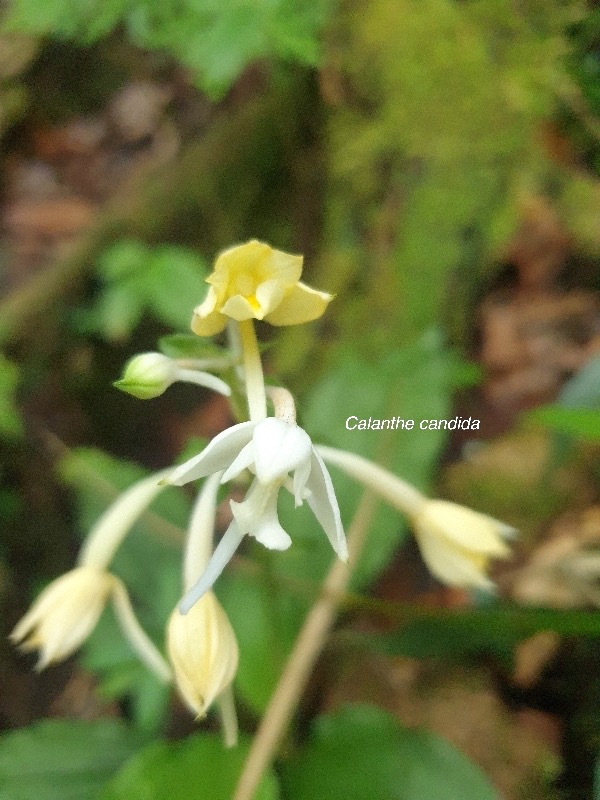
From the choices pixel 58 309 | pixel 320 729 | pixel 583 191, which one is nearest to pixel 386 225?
pixel 583 191

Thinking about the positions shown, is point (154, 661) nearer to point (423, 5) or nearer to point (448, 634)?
point (448, 634)

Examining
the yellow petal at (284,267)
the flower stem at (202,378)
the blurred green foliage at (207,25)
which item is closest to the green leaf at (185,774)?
the flower stem at (202,378)

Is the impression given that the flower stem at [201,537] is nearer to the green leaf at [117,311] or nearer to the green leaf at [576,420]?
the green leaf at [576,420]

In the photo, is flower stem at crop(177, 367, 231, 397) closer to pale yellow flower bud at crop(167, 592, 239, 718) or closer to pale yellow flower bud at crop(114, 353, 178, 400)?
pale yellow flower bud at crop(114, 353, 178, 400)

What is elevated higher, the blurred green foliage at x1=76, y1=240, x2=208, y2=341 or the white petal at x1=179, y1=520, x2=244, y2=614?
the white petal at x1=179, y1=520, x2=244, y2=614

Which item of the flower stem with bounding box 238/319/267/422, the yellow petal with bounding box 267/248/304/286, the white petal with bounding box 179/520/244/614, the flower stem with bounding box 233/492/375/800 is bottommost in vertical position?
the flower stem with bounding box 233/492/375/800

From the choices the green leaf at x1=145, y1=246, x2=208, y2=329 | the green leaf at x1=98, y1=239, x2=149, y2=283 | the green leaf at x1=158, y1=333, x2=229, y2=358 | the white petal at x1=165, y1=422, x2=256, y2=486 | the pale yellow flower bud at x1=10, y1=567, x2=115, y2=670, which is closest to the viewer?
the white petal at x1=165, y1=422, x2=256, y2=486

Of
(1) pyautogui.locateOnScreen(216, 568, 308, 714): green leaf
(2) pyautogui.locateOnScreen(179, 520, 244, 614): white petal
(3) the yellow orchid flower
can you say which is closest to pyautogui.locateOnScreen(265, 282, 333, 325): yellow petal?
(3) the yellow orchid flower

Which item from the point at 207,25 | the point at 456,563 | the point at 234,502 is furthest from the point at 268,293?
the point at 207,25
